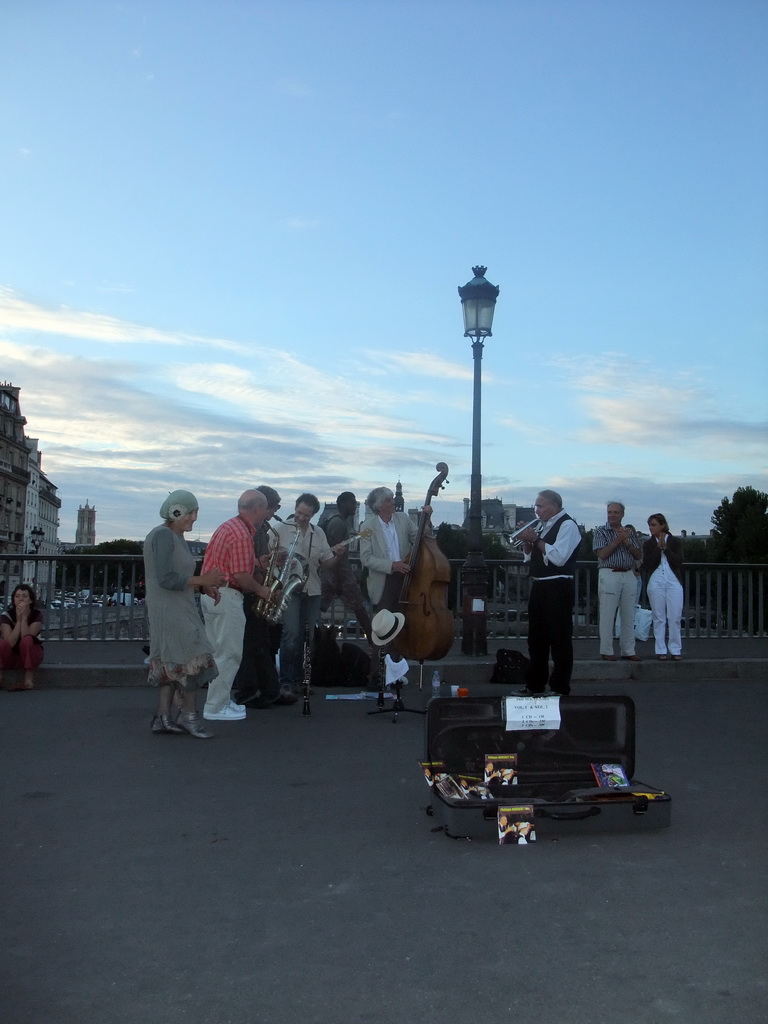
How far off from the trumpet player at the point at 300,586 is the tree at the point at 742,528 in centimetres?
4247

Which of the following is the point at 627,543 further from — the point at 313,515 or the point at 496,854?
the point at 496,854

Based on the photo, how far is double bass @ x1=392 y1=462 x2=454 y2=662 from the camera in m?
9.64

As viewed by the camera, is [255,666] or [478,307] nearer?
[255,666]

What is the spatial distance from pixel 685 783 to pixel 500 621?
8.88 m

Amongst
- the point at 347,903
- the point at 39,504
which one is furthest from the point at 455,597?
the point at 39,504

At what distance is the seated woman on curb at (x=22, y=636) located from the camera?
11.1m

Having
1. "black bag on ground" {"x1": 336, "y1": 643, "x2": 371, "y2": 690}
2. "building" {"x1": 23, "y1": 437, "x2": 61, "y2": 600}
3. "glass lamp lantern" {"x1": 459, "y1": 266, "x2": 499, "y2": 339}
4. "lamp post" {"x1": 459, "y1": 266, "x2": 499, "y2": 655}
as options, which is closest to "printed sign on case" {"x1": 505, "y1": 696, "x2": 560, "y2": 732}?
"black bag on ground" {"x1": 336, "y1": 643, "x2": 371, "y2": 690}

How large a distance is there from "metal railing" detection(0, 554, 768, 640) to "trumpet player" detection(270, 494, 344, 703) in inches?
75.3

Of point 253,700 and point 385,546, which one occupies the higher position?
point 385,546

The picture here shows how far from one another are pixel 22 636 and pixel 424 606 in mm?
4527

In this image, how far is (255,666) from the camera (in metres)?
10.1

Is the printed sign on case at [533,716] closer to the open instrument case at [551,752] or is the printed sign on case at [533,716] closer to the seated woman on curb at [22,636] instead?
the open instrument case at [551,752]

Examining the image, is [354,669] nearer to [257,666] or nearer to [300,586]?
[257,666]

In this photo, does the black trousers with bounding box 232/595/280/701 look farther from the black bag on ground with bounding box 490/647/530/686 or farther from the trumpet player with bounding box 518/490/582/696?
Answer: the black bag on ground with bounding box 490/647/530/686
